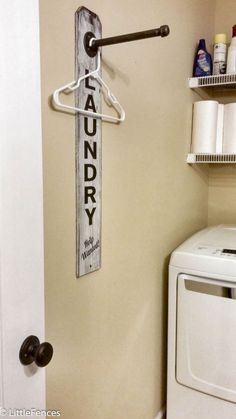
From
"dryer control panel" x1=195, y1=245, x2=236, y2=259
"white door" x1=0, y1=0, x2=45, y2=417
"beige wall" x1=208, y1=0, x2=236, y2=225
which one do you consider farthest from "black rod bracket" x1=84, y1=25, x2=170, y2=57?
"beige wall" x1=208, y1=0, x2=236, y2=225

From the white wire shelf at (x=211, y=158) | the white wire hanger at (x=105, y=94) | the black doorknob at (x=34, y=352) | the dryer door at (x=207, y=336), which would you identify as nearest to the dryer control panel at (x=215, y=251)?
the dryer door at (x=207, y=336)

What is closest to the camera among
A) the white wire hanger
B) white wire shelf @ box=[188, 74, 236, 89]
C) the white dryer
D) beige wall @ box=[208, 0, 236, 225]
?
the white wire hanger

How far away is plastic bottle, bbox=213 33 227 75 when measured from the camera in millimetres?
1795

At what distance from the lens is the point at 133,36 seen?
0.97m

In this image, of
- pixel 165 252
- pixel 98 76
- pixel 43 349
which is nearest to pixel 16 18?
pixel 98 76

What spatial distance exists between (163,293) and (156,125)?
2.66 feet

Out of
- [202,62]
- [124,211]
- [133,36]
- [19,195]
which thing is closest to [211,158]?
[202,62]

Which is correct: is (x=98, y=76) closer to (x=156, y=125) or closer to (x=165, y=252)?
(x=156, y=125)

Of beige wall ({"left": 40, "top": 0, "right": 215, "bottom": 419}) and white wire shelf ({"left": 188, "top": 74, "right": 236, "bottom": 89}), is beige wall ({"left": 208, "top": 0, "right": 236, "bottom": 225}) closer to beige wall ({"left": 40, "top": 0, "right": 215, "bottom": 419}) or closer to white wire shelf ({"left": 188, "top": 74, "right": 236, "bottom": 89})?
beige wall ({"left": 40, "top": 0, "right": 215, "bottom": 419})

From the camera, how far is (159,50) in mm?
1472

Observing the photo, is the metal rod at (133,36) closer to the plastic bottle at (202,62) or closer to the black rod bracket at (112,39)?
the black rod bracket at (112,39)

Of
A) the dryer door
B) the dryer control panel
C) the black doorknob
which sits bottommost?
the dryer door

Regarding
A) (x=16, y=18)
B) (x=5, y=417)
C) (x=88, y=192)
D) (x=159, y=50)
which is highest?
(x=159, y=50)

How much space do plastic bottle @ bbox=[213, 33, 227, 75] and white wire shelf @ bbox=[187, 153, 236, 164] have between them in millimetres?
434
